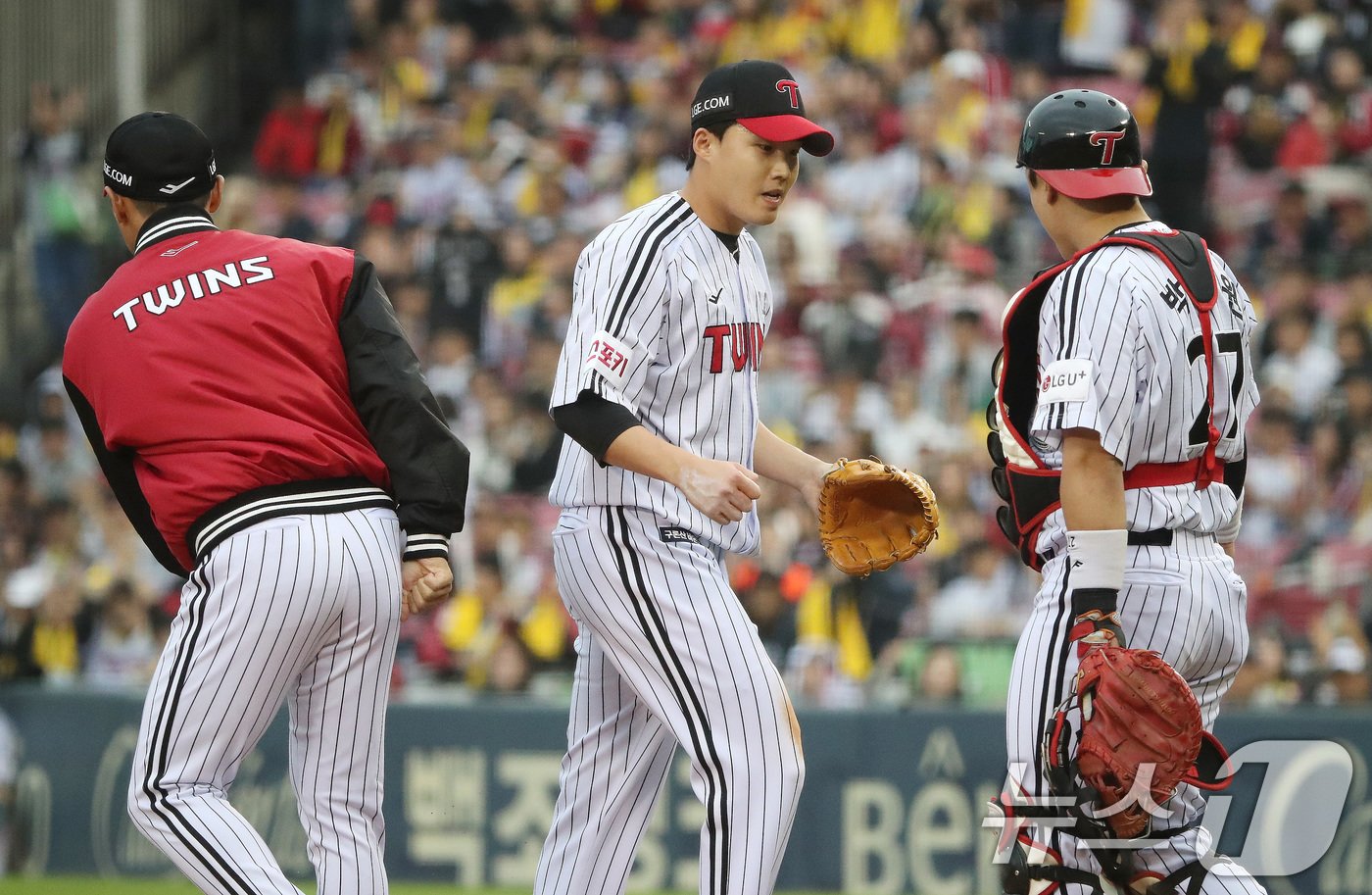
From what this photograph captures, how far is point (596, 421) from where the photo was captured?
15.7ft

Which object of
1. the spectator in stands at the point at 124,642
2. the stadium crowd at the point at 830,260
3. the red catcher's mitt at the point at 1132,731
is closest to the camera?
the red catcher's mitt at the point at 1132,731

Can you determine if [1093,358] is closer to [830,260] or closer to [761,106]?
[761,106]

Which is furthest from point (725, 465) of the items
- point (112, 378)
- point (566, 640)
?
point (566, 640)

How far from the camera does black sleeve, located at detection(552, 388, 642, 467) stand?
4.74 metres

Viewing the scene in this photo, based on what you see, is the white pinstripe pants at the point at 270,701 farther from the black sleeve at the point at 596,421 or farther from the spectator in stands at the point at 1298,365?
the spectator in stands at the point at 1298,365

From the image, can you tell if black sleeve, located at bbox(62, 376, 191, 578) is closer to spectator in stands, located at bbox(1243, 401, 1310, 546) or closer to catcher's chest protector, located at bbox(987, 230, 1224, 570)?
catcher's chest protector, located at bbox(987, 230, 1224, 570)

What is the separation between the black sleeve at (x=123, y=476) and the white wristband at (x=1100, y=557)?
2371 mm

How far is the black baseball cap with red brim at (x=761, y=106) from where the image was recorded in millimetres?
5035

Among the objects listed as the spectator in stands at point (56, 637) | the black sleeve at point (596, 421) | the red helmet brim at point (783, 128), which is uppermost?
the red helmet brim at point (783, 128)

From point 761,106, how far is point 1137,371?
1.26 metres

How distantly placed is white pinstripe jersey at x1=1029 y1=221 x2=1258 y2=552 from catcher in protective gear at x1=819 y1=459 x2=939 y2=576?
50 cm

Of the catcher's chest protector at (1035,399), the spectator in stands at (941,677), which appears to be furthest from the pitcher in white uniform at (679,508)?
the spectator in stands at (941,677)

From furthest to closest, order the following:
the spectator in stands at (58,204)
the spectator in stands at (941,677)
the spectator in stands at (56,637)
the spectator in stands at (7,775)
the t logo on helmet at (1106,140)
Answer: the spectator in stands at (58,204) → the spectator in stands at (56,637) → the spectator in stands at (7,775) → the spectator in stands at (941,677) → the t logo on helmet at (1106,140)

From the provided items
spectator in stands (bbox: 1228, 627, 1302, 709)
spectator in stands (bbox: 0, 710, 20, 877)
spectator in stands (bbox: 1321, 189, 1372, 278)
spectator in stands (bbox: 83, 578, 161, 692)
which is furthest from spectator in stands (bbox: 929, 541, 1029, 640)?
spectator in stands (bbox: 0, 710, 20, 877)
